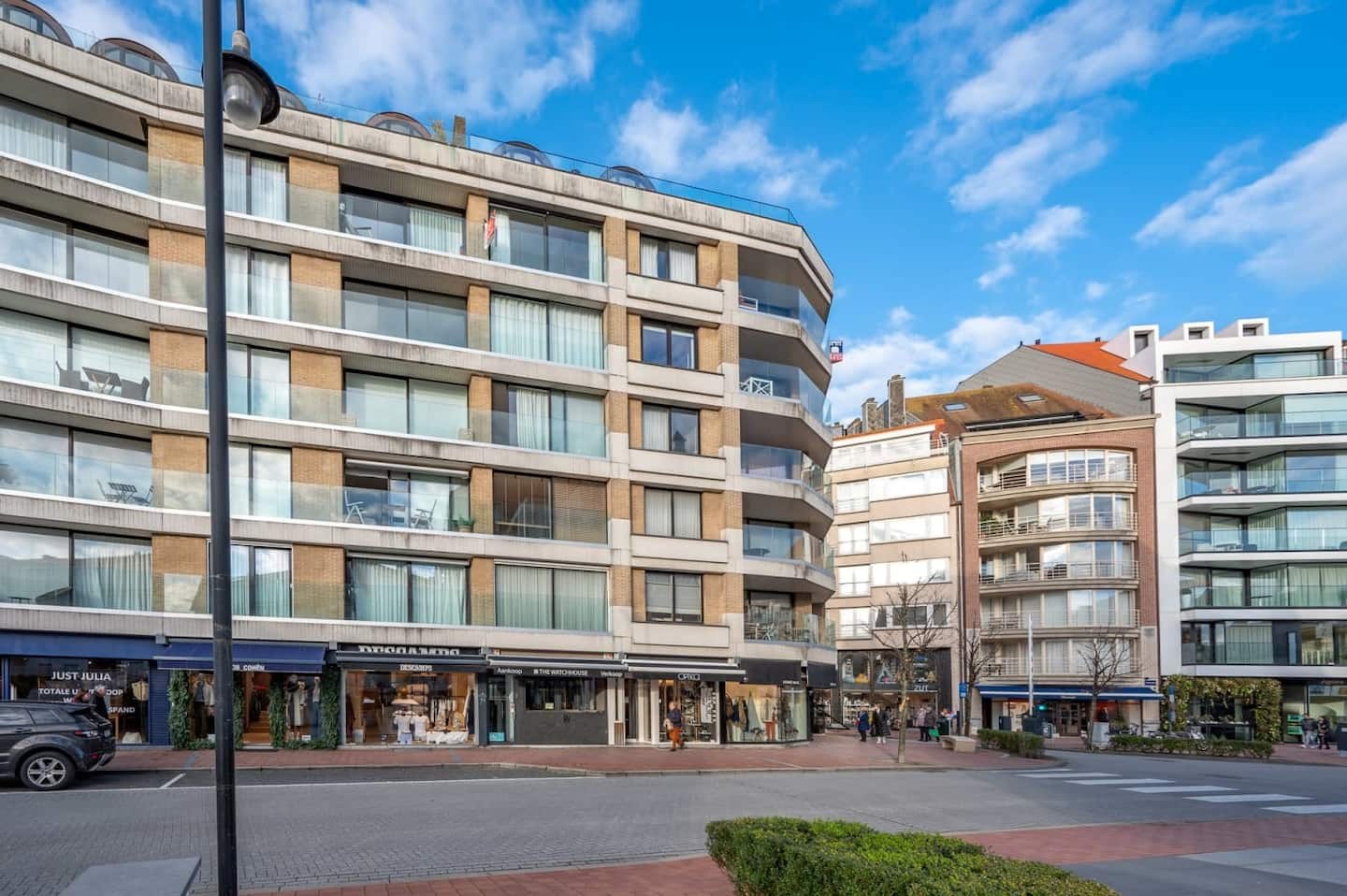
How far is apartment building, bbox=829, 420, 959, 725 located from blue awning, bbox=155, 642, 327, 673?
3462 centimetres

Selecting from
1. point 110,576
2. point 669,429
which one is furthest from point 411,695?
point 669,429

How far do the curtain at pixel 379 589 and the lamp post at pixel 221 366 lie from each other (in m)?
22.7

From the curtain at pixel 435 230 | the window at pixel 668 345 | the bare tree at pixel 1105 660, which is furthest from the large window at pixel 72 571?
the bare tree at pixel 1105 660

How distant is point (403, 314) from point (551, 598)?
932cm

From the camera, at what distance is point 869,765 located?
26.1 m

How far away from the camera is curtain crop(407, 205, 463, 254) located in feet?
102

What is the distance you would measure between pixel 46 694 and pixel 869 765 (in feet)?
64.5

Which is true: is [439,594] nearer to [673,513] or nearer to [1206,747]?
[673,513]

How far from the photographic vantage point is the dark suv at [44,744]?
17.1 meters

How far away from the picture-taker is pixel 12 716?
17.3 m

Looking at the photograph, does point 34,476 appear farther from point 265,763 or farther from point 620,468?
point 620,468

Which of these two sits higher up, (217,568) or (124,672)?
(217,568)

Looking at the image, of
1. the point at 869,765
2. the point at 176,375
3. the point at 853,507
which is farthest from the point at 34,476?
the point at 853,507

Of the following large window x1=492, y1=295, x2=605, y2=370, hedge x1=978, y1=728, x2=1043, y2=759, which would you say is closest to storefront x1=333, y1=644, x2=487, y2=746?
large window x1=492, y1=295, x2=605, y2=370
